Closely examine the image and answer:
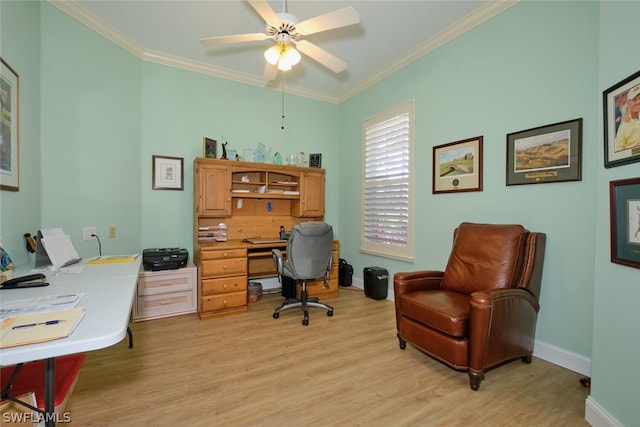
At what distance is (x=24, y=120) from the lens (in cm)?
206

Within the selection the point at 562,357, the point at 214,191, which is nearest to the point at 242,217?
the point at 214,191

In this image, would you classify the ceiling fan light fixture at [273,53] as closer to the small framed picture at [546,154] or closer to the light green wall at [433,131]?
the light green wall at [433,131]

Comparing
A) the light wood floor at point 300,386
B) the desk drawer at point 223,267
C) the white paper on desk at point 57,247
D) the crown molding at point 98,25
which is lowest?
the light wood floor at point 300,386

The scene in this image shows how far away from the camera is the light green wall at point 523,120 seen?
1.98m

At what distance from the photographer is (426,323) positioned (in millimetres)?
2064

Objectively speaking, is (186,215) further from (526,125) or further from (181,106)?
(526,125)

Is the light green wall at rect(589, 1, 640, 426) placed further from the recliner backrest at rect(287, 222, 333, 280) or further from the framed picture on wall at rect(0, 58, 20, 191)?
the framed picture on wall at rect(0, 58, 20, 191)

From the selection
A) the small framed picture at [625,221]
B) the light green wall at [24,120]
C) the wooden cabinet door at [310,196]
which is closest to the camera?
the small framed picture at [625,221]

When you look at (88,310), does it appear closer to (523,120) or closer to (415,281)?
(415,281)

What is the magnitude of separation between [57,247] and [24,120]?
101 cm

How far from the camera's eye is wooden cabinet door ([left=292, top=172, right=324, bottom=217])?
3.98 m

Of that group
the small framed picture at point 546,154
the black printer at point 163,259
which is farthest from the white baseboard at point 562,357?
the black printer at point 163,259

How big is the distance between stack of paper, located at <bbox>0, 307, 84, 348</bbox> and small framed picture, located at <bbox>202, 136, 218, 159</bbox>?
2.68 m

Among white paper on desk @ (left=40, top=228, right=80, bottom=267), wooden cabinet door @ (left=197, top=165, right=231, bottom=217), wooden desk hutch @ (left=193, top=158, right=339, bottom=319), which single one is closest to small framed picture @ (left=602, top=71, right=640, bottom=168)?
wooden desk hutch @ (left=193, top=158, right=339, bottom=319)
